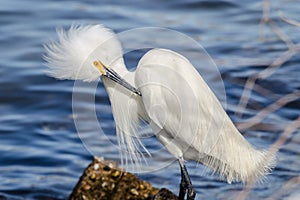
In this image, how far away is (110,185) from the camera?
200 inches

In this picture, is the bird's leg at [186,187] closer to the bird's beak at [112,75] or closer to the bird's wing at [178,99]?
the bird's wing at [178,99]

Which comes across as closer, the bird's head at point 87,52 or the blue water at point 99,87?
the bird's head at point 87,52

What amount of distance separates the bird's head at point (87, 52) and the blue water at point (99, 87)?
110 cm

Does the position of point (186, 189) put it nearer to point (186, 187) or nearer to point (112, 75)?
point (186, 187)

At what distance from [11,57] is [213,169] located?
5.20 meters

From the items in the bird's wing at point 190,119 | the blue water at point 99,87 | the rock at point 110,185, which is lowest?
the rock at point 110,185

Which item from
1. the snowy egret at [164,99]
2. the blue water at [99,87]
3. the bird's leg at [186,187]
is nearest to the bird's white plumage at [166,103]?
the snowy egret at [164,99]

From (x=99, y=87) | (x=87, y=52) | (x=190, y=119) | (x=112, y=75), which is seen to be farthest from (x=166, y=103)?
(x=99, y=87)

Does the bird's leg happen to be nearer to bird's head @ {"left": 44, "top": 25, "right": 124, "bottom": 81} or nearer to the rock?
the rock

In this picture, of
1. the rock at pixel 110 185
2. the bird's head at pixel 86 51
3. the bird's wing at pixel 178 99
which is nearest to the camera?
the bird's head at pixel 86 51

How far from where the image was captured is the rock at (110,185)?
5031mm

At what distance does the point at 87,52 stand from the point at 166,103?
60 cm

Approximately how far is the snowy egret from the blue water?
1.00 feet

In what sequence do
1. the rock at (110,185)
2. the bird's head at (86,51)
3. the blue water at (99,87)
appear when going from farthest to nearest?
the blue water at (99,87) → the rock at (110,185) → the bird's head at (86,51)
